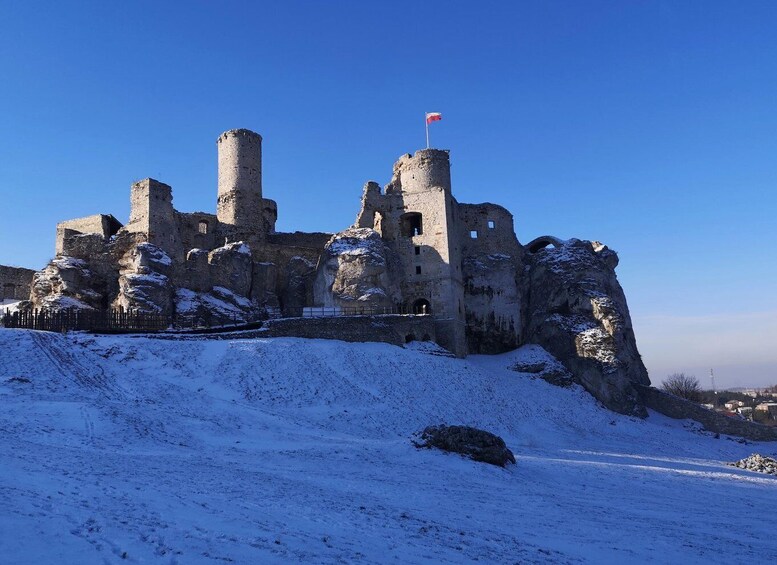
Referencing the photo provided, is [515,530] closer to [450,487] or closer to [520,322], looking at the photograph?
[450,487]

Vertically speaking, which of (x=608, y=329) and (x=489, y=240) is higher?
(x=489, y=240)

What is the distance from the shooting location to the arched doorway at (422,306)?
143ft

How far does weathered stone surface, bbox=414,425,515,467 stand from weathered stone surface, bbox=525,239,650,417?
75.5ft

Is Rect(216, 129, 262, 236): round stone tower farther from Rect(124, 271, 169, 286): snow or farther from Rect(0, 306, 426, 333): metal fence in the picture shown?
Rect(124, 271, 169, 286): snow

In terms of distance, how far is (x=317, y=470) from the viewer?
15.1m

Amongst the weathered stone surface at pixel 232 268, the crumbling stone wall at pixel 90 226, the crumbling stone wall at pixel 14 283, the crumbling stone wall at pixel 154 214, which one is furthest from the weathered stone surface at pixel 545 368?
the crumbling stone wall at pixel 14 283

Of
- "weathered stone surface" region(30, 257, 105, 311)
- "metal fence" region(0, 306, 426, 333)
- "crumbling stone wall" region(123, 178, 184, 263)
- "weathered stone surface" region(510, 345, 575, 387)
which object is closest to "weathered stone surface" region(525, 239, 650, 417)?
"weathered stone surface" region(510, 345, 575, 387)

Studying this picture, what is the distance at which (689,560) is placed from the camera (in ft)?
33.0

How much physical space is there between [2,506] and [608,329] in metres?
38.4

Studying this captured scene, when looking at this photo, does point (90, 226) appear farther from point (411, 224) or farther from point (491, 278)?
point (491, 278)

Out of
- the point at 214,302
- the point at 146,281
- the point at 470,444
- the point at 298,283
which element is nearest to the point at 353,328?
the point at 214,302

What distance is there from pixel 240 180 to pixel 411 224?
1370 cm

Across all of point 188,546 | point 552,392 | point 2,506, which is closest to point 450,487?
point 188,546

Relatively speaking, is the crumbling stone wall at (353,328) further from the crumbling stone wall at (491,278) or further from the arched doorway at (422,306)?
the crumbling stone wall at (491,278)
